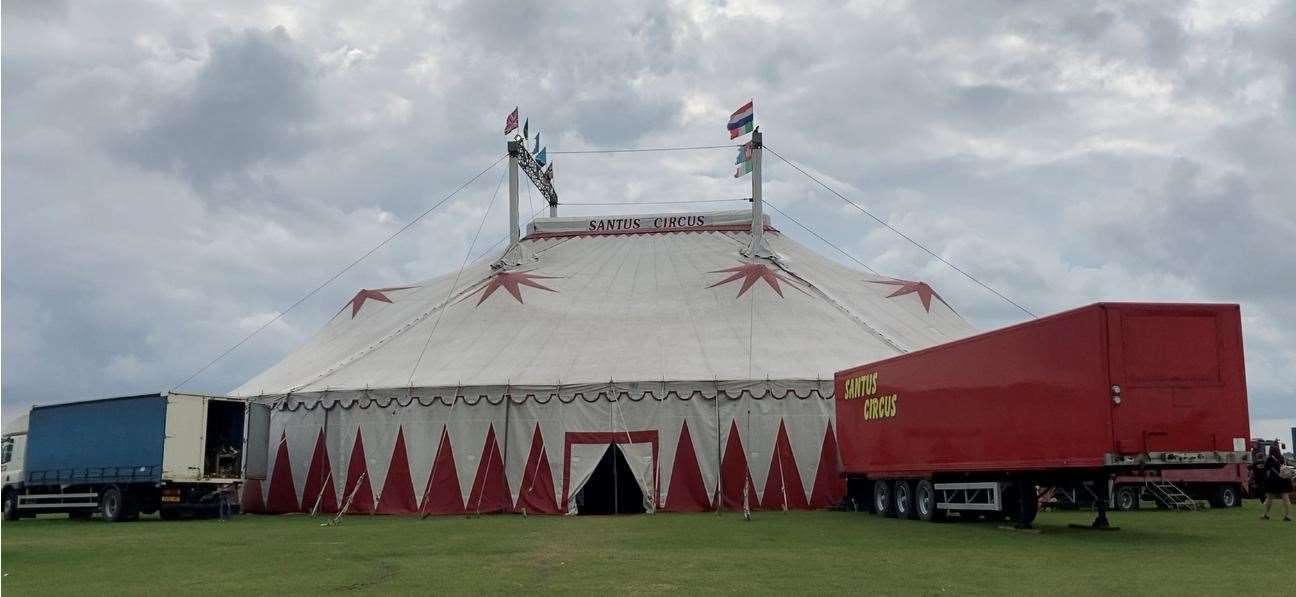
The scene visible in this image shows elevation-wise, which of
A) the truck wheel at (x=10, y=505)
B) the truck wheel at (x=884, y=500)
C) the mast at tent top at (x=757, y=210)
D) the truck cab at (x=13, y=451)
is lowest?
the truck wheel at (x=10, y=505)

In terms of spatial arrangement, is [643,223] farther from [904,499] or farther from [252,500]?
[904,499]

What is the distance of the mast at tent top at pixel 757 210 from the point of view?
99.8 ft

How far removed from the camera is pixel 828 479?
2353cm

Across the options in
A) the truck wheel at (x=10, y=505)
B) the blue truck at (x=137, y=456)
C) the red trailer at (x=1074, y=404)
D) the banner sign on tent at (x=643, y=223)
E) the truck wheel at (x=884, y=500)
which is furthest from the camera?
the banner sign on tent at (x=643, y=223)

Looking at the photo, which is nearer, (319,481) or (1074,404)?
(1074,404)

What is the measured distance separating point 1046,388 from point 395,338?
16860 millimetres

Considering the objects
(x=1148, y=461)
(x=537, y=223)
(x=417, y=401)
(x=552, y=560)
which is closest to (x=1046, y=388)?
(x=1148, y=461)

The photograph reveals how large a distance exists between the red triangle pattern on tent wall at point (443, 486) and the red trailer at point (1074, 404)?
960 cm

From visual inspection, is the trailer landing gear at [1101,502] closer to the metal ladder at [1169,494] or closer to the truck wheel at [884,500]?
the truck wheel at [884,500]

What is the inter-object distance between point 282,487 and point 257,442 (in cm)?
118

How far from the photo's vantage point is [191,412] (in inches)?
930

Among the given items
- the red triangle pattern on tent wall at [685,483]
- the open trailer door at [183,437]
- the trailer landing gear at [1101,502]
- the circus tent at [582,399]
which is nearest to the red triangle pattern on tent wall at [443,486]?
the circus tent at [582,399]

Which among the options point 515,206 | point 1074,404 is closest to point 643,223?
point 515,206

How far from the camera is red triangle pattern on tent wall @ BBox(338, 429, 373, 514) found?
78.8 feet
